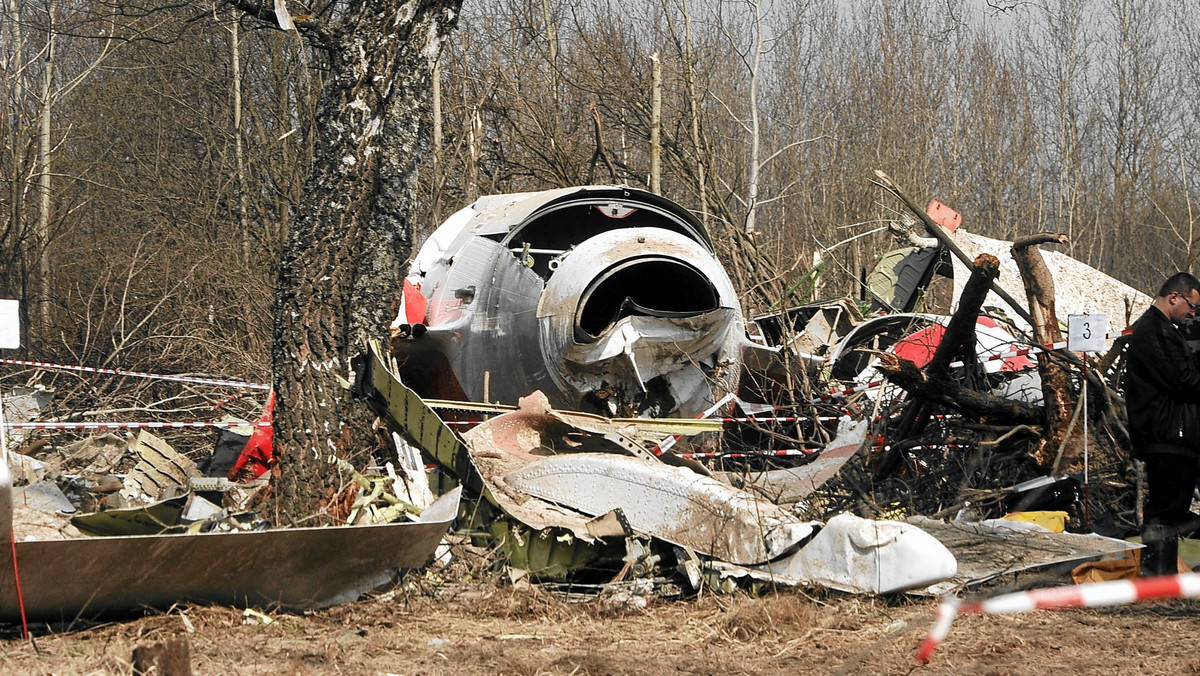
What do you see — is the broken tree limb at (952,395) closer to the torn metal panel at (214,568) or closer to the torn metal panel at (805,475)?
the torn metal panel at (805,475)

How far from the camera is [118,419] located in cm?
955

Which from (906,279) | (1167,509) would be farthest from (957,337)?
(906,279)

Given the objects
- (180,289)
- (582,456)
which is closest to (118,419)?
(180,289)

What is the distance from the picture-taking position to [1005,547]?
17.1 ft

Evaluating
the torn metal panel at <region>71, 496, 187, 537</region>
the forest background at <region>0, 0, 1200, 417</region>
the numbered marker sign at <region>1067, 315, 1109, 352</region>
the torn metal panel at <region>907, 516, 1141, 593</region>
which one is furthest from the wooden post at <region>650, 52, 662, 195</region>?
the torn metal panel at <region>71, 496, 187, 537</region>

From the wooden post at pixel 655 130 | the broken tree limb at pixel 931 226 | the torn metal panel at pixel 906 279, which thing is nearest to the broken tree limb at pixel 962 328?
the broken tree limb at pixel 931 226

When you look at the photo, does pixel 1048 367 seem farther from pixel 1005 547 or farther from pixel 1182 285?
pixel 1005 547

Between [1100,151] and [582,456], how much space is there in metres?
28.2

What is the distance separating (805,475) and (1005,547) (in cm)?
130

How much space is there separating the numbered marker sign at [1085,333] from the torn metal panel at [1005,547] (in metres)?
1.27

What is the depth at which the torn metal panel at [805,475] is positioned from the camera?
19.9ft

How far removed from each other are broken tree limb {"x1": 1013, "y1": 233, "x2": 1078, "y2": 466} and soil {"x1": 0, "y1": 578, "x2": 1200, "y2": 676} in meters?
1.51

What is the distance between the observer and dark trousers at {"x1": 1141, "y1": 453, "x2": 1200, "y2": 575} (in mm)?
5430

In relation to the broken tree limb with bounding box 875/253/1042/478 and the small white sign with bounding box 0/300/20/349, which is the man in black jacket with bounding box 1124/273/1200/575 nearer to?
the broken tree limb with bounding box 875/253/1042/478
